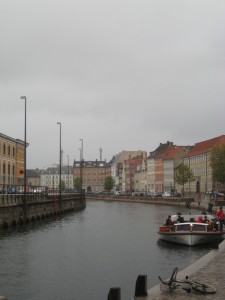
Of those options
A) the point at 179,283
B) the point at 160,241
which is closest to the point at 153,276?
the point at 179,283

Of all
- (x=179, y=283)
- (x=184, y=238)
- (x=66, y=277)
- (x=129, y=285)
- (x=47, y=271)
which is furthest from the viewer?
(x=184, y=238)

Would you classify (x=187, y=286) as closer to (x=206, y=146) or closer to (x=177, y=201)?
(x=177, y=201)

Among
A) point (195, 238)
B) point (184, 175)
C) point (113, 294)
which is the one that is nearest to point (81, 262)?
point (195, 238)

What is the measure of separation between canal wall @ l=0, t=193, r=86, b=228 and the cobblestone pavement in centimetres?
3113

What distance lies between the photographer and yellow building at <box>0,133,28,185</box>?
117m

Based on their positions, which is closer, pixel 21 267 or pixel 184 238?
pixel 21 267

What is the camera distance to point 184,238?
38.0m

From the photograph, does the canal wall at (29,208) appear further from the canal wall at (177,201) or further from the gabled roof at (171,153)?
the gabled roof at (171,153)

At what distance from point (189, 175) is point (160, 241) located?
101m

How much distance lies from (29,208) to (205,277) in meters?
46.9

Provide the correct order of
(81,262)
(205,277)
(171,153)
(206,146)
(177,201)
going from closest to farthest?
(205,277)
(81,262)
(177,201)
(206,146)
(171,153)

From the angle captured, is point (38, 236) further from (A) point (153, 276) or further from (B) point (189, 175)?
(B) point (189, 175)

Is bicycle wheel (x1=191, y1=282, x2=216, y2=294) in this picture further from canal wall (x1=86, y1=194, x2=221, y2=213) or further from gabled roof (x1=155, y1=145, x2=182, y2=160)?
gabled roof (x1=155, y1=145, x2=182, y2=160)

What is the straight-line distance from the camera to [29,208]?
64.2m
